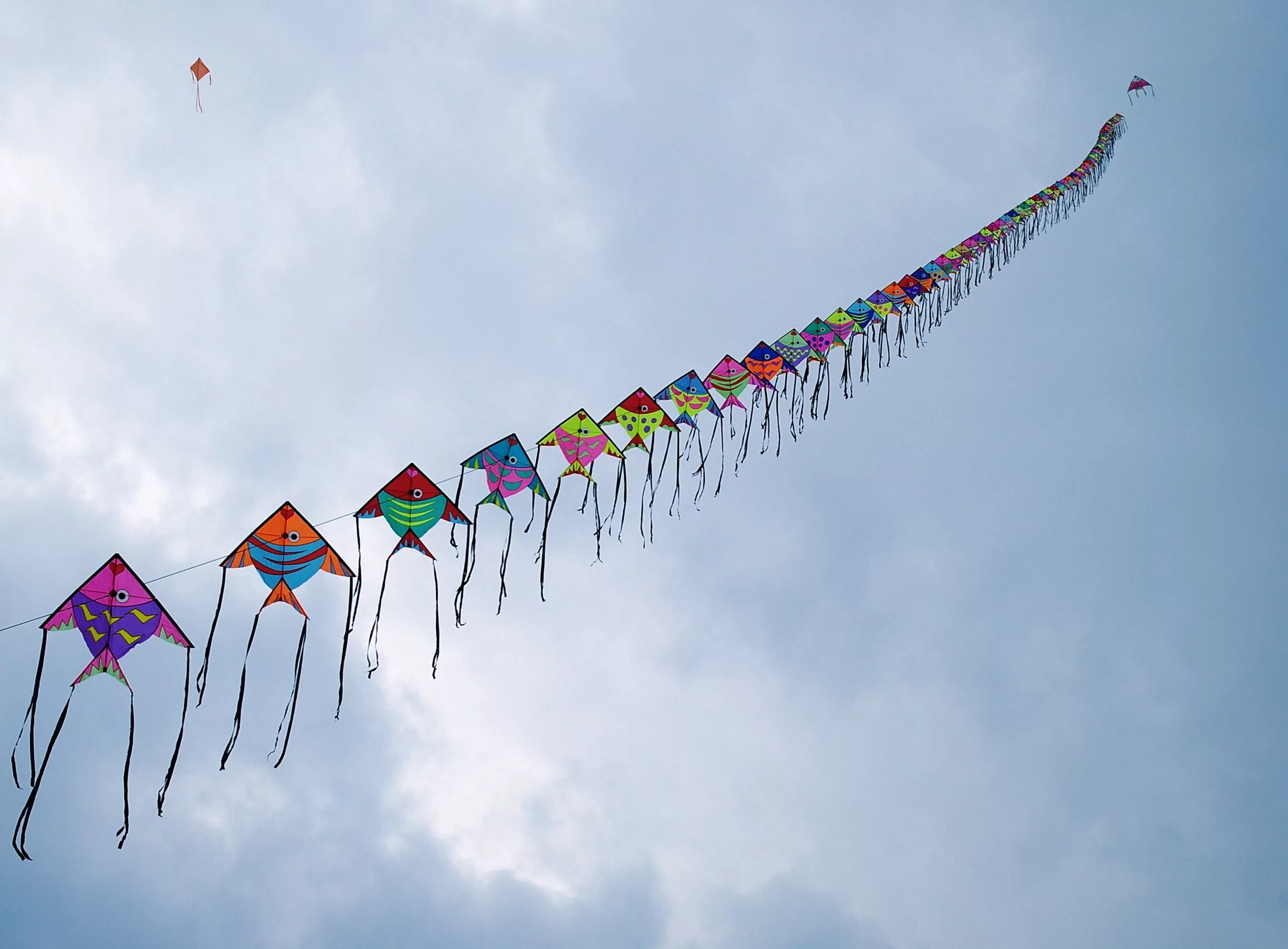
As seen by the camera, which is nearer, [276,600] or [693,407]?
[276,600]

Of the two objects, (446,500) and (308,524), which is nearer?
(308,524)

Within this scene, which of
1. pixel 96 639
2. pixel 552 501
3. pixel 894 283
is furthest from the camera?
pixel 894 283

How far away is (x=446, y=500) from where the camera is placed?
12.9 meters

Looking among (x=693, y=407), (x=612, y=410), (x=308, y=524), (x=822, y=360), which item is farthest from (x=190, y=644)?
(x=822, y=360)

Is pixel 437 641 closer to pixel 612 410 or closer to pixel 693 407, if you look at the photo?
pixel 612 410

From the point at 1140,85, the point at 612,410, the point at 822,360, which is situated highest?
the point at 1140,85

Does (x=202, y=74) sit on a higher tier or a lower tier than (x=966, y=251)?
higher

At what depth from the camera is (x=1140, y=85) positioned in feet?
171

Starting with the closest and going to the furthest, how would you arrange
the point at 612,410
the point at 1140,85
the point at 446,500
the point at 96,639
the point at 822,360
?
the point at 96,639, the point at 446,500, the point at 612,410, the point at 822,360, the point at 1140,85

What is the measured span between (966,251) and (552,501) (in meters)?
18.9

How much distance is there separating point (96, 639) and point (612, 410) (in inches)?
363

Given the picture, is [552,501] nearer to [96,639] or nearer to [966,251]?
[96,639]

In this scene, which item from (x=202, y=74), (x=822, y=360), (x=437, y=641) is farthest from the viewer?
(x=202, y=74)

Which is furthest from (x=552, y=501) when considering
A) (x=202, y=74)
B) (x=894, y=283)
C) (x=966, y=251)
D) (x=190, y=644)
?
(x=202, y=74)
